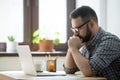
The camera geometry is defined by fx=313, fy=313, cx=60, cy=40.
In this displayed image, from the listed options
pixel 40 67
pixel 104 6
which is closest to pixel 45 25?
pixel 104 6

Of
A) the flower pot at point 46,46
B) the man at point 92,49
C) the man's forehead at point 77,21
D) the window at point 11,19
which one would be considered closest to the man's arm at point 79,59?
the man at point 92,49

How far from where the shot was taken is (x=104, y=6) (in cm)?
416

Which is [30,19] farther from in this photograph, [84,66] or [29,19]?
[84,66]

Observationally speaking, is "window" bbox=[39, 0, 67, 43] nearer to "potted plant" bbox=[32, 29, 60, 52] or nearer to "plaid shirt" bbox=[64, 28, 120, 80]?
"potted plant" bbox=[32, 29, 60, 52]

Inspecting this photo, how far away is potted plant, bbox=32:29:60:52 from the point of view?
418 centimetres

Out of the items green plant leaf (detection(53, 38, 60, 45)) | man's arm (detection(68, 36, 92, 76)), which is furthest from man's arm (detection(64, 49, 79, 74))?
green plant leaf (detection(53, 38, 60, 45))

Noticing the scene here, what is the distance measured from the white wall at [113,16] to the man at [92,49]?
125 cm

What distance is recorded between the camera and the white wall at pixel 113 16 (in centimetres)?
383

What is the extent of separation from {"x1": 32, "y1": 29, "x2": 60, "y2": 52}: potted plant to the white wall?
74 cm

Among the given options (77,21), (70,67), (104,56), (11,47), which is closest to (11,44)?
(11,47)

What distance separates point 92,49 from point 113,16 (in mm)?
1563

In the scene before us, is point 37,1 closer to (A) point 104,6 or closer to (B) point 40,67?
(A) point 104,6

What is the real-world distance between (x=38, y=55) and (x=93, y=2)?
3.48 feet

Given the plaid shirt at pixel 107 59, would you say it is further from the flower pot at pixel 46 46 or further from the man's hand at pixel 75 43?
the flower pot at pixel 46 46
